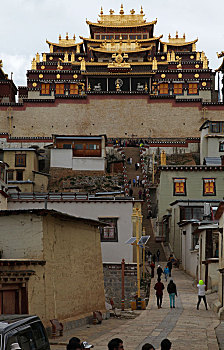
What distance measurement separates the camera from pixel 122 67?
82188 mm

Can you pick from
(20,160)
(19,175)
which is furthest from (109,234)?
(20,160)

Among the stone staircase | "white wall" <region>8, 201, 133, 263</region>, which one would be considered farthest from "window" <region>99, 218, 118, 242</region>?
the stone staircase

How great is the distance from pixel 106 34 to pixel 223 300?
75.9 m

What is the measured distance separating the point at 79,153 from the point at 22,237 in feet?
148

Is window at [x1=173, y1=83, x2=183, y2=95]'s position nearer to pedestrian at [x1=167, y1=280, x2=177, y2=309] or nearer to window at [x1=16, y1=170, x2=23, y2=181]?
window at [x1=16, y1=170, x2=23, y2=181]

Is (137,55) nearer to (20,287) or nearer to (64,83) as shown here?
(64,83)

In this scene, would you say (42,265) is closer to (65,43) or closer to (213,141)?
(213,141)

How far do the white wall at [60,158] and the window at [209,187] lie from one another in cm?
1537

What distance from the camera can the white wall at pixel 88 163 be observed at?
6209cm

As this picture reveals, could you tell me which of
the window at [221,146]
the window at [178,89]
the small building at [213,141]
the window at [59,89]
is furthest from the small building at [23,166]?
the window at [178,89]

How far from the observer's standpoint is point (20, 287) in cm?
1739

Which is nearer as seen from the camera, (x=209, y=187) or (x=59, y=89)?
(x=209, y=187)

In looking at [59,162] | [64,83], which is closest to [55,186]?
[59,162]

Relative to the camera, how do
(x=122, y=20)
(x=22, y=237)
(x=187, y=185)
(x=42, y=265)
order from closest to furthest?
(x=42, y=265) → (x=22, y=237) → (x=187, y=185) → (x=122, y=20)
